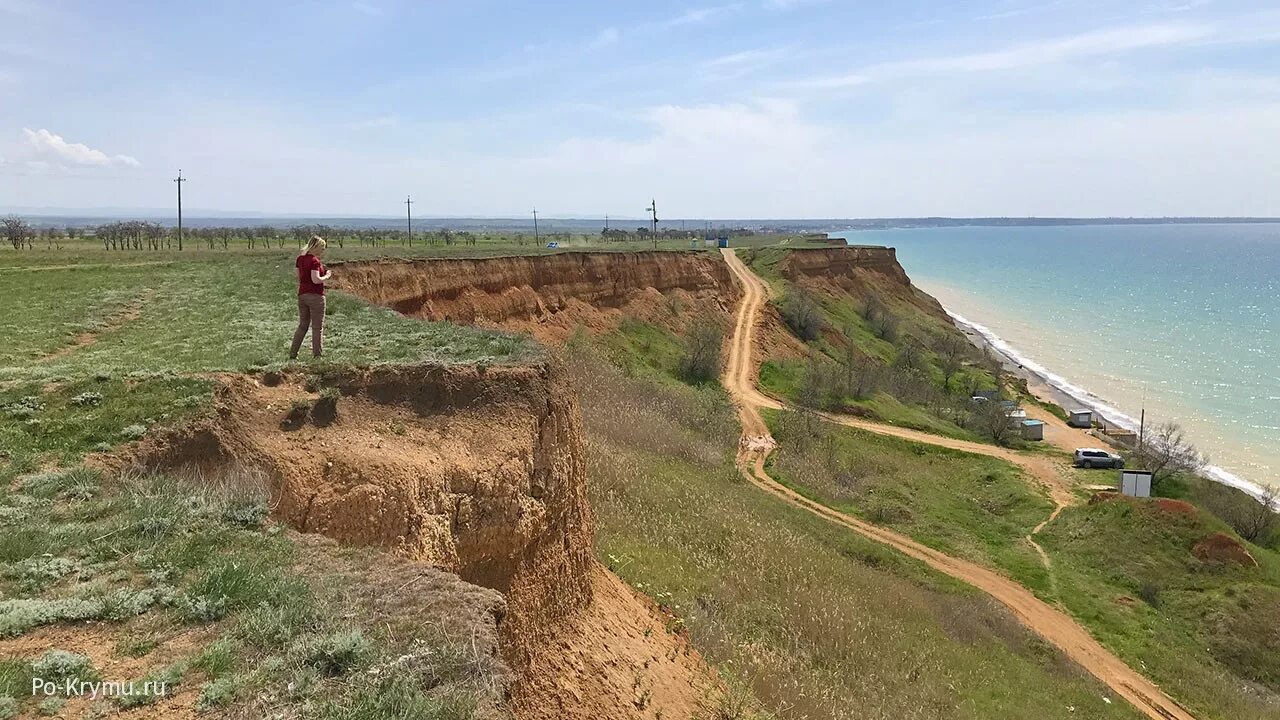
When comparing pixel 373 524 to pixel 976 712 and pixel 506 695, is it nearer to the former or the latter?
pixel 506 695

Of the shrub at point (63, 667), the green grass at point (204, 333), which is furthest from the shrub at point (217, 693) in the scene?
the green grass at point (204, 333)

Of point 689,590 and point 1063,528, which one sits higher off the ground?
point 689,590

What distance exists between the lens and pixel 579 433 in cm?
1305

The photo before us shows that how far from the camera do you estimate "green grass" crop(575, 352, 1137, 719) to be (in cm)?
1400

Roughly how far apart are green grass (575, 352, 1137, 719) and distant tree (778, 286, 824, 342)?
3349 centimetres

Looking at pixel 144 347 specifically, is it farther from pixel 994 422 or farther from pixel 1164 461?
pixel 994 422

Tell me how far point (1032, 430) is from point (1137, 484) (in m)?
11.6

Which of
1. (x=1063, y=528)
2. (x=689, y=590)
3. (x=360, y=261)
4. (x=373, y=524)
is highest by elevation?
(x=360, y=261)

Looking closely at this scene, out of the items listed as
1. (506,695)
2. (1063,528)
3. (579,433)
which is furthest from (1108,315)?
(506,695)

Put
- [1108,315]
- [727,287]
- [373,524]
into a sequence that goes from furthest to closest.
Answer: [1108,315], [727,287], [373,524]

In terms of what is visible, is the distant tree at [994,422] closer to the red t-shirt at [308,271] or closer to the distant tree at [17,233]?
the red t-shirt at [308,271]

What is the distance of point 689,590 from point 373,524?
26.9 ft

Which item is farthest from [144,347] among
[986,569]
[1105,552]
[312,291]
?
[1105,552]

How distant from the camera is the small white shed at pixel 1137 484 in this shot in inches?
1204
